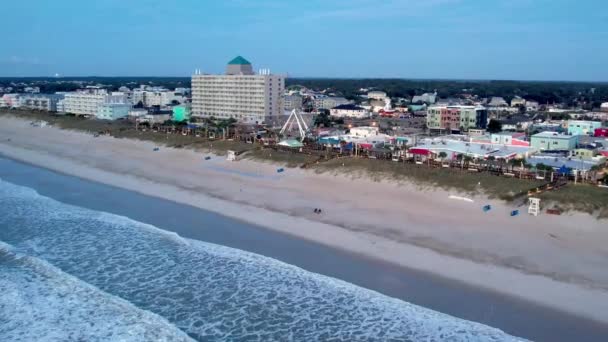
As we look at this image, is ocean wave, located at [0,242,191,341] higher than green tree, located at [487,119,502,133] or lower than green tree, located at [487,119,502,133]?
lower

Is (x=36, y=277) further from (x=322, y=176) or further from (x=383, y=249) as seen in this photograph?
(x=322, y=176)

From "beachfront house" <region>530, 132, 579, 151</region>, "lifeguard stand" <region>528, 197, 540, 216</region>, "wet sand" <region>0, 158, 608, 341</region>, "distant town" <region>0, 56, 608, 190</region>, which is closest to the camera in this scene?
"wet sand" <region>0, 158, 608, 341</region>

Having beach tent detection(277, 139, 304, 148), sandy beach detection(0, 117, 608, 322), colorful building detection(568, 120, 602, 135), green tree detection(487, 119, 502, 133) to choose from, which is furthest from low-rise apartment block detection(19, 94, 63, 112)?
colorful building detection(568, 120, 602, 135)

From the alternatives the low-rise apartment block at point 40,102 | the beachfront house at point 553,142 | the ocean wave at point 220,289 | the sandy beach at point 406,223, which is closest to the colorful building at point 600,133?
the beachfront house at point 553,142

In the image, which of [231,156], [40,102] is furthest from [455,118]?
[40,102]

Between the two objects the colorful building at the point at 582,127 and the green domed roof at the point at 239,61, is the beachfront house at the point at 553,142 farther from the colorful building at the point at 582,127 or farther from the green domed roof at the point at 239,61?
the green domed roof at the point at 239,61

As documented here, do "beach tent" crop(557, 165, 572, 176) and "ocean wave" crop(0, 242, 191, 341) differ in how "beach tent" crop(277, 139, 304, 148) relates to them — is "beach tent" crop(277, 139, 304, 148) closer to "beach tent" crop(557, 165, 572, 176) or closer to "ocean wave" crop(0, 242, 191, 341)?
"beach tent" crop(557, 165, 572, 176)

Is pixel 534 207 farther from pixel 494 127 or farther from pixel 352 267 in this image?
pixel 494 127

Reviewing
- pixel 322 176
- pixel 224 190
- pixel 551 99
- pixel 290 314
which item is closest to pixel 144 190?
pixel 224 190
